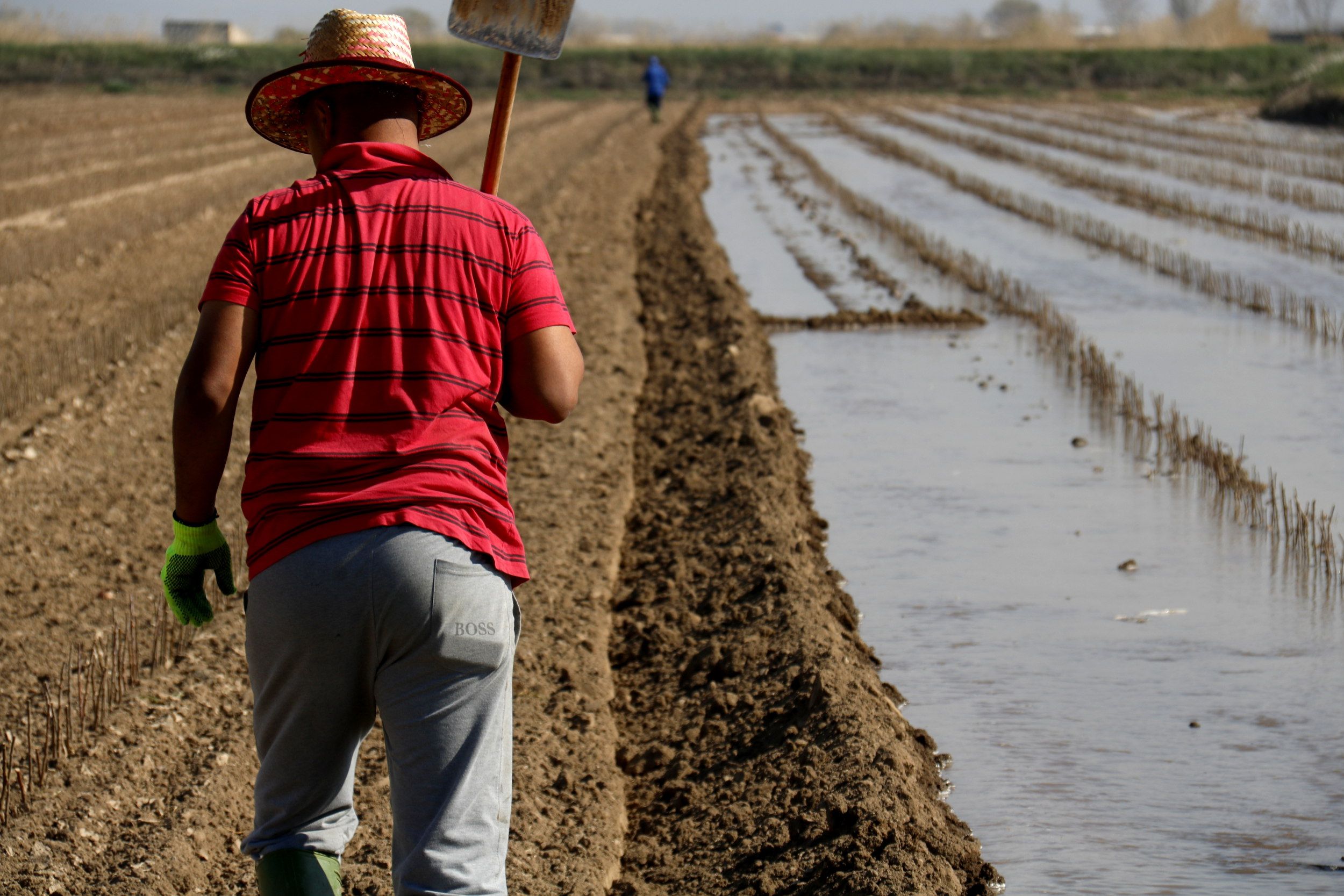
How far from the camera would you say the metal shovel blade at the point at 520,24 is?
2.61 m

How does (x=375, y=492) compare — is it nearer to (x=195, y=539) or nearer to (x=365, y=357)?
(x=365, y=357)

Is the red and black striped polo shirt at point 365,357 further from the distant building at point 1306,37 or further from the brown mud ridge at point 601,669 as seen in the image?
the distant building at point 1306,37

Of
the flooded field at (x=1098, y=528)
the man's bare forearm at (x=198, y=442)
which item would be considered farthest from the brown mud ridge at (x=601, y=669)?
the man's bare forearm at (x=198, y=442)

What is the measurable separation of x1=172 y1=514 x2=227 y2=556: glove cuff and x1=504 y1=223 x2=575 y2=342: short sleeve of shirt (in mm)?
563

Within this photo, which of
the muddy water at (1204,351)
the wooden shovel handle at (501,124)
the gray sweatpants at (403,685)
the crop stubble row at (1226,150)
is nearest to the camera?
the gray sweatpants at (403,685)

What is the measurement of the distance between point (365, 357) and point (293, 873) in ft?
2.49

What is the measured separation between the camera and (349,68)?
6.79 feet

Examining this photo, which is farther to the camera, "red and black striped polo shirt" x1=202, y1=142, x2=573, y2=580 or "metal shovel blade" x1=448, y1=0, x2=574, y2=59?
"metal shovel blade" x1=448, y1=0, x2=574, y2=59

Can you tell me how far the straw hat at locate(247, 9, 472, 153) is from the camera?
2068mm

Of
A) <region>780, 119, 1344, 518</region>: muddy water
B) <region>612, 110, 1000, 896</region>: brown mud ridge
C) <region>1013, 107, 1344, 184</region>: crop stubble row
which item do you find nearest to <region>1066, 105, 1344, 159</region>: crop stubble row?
<region>1013, 107, 1344, 184</region>: crop stubble row

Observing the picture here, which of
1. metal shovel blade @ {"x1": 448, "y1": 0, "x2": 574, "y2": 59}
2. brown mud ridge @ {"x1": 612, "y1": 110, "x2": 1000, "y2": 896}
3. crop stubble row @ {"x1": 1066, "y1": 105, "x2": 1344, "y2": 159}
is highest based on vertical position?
crop stubble row @ {"x1": 1066, "y1": 105, "x2": 1344, "y2": 159}

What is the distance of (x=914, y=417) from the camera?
7.19 metres

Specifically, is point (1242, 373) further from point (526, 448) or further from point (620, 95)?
point (620, 95)

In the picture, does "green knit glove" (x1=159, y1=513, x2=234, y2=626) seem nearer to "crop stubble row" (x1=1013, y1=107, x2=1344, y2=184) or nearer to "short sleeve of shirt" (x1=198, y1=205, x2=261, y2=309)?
"short sleeve of shirt" (x1=198, y1=205, x2=261, y2=309)
